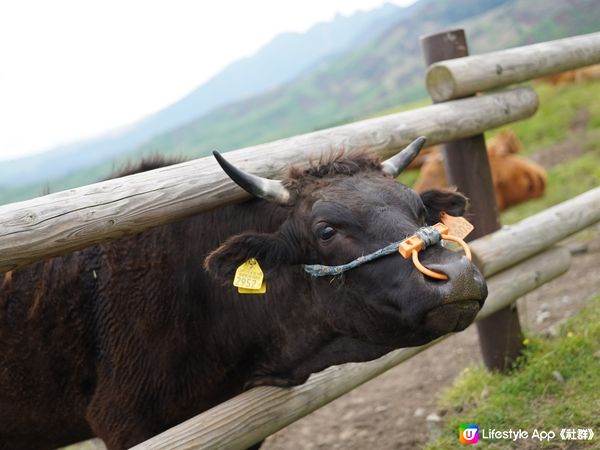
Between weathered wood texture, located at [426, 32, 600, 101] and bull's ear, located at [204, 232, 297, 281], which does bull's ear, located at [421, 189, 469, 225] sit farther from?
weathered wood texture, located at [426, 32, 600, 101]

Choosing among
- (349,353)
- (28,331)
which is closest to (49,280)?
(28,331)

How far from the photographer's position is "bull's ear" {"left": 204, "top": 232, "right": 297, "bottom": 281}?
3080 millimetres

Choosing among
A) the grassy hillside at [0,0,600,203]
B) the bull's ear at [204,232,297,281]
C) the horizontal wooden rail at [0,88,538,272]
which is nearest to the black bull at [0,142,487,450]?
the bull's ear at [204,232,297,281]

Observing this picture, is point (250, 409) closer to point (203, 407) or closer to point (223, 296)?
point (203, 407)

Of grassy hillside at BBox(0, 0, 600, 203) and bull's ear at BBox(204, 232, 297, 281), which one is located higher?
bull's ear at BBox(204, 232, 297, 281)

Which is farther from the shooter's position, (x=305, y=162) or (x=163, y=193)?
(x=305, y=162)

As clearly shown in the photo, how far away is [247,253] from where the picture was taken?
315cm

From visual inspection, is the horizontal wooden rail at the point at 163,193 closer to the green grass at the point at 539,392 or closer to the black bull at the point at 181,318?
the black bull at the point at 181,318

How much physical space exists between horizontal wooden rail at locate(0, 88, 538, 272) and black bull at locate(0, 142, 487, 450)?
0.73 ft

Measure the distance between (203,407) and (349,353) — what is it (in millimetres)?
857

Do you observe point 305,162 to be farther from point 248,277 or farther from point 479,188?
point 479,188

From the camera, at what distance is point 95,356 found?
347 cm

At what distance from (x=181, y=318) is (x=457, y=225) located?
60.3 inches

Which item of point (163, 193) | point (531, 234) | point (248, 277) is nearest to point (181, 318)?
point (248, 277)
